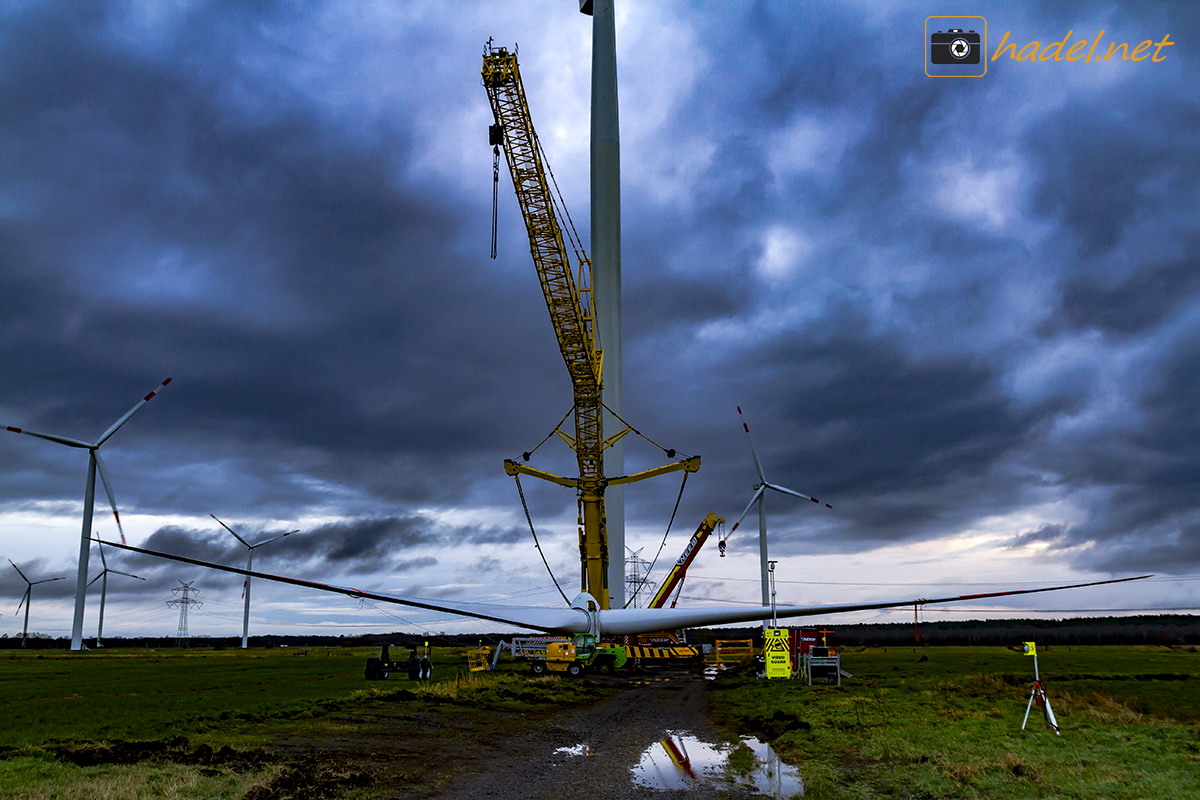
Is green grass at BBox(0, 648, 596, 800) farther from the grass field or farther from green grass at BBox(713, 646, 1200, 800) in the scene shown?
green grass at BBox(713, 646, 1200, 800)

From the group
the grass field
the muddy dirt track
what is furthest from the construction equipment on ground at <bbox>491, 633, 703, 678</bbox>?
the muddy dirt track

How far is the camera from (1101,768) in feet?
63.9

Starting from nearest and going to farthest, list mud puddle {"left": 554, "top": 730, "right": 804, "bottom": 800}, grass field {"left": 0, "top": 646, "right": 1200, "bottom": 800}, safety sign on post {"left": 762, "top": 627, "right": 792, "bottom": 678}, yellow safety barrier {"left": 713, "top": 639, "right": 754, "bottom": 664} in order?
grass field {"left": 0, "top": 646, "right": 1200, "bottom": 800} → mud puddle {"left": 554, "top": 730, "right": 804, "bottom": 800} → safety sign on post {"left": 762, "top": 627, "right": 792, "bottom": 678} → yellow safety barrier {"left": 713, "top": 639, "right": 754, "bottom": 664}

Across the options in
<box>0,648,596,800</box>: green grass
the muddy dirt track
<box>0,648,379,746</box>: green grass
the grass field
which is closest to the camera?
<box>0,648,596,800</box>: green grass

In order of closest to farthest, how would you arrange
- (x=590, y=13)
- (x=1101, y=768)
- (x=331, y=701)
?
1. (x=1101, y=768)
2. (x=331, y=701)
3. (x=590, y=13)

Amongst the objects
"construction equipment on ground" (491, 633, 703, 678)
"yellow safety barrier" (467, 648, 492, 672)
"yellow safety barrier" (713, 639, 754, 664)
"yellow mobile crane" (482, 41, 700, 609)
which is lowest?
"yellow safety barrier" (713, 639, 754, 664)

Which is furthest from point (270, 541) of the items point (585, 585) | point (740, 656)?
point (740, 656)

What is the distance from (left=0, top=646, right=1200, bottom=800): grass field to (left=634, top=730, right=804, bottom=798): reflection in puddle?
0.73m

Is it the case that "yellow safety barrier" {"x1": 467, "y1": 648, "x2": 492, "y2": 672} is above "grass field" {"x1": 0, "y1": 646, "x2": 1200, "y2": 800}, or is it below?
below

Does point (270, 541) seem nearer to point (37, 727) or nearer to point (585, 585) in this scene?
point (585, 585)

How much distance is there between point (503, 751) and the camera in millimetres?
23438

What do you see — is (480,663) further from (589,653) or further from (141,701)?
(141,701)

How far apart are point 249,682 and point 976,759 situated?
46.5 metres

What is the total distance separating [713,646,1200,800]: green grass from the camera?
1809cm
